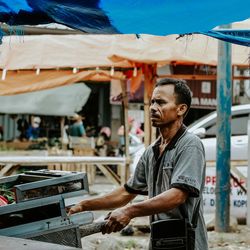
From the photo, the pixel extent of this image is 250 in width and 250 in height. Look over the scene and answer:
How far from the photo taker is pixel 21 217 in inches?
124

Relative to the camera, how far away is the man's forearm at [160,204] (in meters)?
3.25

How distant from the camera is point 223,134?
8.48 meters

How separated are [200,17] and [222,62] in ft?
14.0

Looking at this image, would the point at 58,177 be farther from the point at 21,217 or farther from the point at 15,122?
the point at 15,122

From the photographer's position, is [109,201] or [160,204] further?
[109,201]

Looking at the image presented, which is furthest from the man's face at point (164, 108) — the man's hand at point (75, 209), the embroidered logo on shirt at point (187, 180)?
the man's hand at point (75, 209)

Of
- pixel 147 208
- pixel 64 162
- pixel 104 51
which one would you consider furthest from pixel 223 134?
pixel 147 208

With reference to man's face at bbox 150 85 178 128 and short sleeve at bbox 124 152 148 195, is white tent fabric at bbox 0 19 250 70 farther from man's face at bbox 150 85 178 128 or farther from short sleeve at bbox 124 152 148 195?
man's face at bbox 150 85 178 128

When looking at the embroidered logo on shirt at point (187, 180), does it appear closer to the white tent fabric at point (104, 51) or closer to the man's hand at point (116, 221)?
the man's hand at point (116, 221)

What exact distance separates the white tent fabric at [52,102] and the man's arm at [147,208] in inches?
543

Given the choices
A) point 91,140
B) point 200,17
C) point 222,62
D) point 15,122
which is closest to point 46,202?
point 200,17

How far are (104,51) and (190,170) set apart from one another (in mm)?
7443

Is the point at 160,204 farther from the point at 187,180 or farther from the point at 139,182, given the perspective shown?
the point at 139,182

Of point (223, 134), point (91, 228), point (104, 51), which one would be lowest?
point (91, 228)
